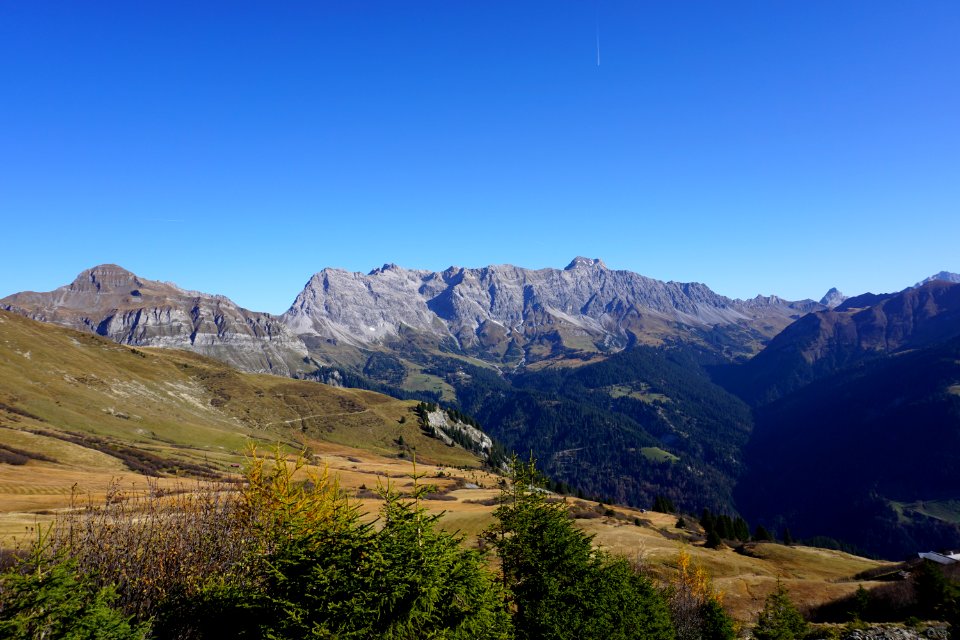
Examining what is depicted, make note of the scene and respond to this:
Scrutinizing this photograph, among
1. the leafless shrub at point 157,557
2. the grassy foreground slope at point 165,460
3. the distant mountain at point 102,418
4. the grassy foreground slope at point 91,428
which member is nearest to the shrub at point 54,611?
the leafless shrub at point 157,557

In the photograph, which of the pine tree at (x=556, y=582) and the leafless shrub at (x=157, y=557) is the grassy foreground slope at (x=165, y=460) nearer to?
the leafless shrub at (x=157, y=557)

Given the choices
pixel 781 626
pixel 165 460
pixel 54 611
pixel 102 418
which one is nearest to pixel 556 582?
pixel 54 611

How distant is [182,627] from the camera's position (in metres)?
14.7

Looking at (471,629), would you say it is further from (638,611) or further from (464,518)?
(464,518)

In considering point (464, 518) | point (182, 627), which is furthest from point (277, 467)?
point (464, 518)

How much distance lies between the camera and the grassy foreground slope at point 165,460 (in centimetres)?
6023

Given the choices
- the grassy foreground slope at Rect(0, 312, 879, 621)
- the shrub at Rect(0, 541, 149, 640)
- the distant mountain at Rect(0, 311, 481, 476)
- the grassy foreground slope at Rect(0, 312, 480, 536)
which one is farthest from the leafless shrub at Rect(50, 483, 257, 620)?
the distant mountain at Rect(0, 311, 481, 476)

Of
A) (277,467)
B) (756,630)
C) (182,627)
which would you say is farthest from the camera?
(756,630)

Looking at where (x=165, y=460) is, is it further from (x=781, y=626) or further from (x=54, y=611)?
(x=781, y=626)

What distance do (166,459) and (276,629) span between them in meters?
115

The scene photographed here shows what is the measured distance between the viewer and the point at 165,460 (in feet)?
346

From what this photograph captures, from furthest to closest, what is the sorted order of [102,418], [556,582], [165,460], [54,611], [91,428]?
[102,418]
[91,428]
[165,460]
[556,582]
[54,611]

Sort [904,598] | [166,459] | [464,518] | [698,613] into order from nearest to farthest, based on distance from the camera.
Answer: [698,613] → [904,598] → [464,518] → [166,459]

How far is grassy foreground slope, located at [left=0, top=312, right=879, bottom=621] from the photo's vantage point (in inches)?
2371
